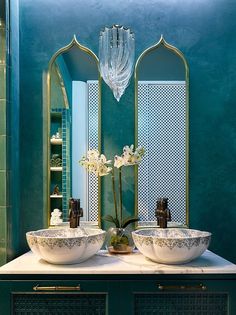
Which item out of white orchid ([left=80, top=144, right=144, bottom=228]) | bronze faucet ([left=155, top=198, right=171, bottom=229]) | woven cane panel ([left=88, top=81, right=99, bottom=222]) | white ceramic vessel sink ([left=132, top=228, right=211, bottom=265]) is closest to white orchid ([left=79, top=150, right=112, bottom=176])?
white orchid ([left=80, top=144, right=144, bottom=228])

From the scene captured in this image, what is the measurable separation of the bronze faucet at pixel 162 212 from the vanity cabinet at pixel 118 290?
0.40 meters

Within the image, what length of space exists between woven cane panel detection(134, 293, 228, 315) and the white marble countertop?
0.42ft

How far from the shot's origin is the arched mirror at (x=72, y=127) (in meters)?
2.49

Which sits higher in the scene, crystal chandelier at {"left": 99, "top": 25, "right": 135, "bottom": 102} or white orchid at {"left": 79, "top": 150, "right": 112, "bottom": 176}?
crystal chandelier at {"left": 99, "top": 25, "right": 135, "bottom": 102}

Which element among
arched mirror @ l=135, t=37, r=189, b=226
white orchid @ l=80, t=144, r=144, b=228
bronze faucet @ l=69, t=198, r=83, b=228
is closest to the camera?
bronze faucet @ l=69, t=198, r=83, b=228

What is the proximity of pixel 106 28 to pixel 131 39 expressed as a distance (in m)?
0.17

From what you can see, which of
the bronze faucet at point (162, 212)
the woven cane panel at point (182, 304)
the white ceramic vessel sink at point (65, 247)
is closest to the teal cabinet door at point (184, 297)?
the woven cane panel at point (182, 304)

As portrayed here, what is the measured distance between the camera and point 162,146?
2.50 meters

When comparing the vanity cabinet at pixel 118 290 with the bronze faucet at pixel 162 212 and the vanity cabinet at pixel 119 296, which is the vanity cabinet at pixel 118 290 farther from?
the bronze faucet at pixel 162 212

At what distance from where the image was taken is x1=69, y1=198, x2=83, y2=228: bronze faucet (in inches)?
88.4

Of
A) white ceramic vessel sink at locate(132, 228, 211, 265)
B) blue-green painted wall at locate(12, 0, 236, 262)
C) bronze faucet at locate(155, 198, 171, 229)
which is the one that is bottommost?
white ceramic vessel sink at locate(132, 228, 211, 265)

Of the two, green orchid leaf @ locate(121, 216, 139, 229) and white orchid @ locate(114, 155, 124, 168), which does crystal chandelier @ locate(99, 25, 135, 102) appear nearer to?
white orchid @ locate(114, 155, 124, 168)

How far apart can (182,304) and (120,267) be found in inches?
14.1

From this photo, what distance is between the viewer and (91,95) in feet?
8.23
